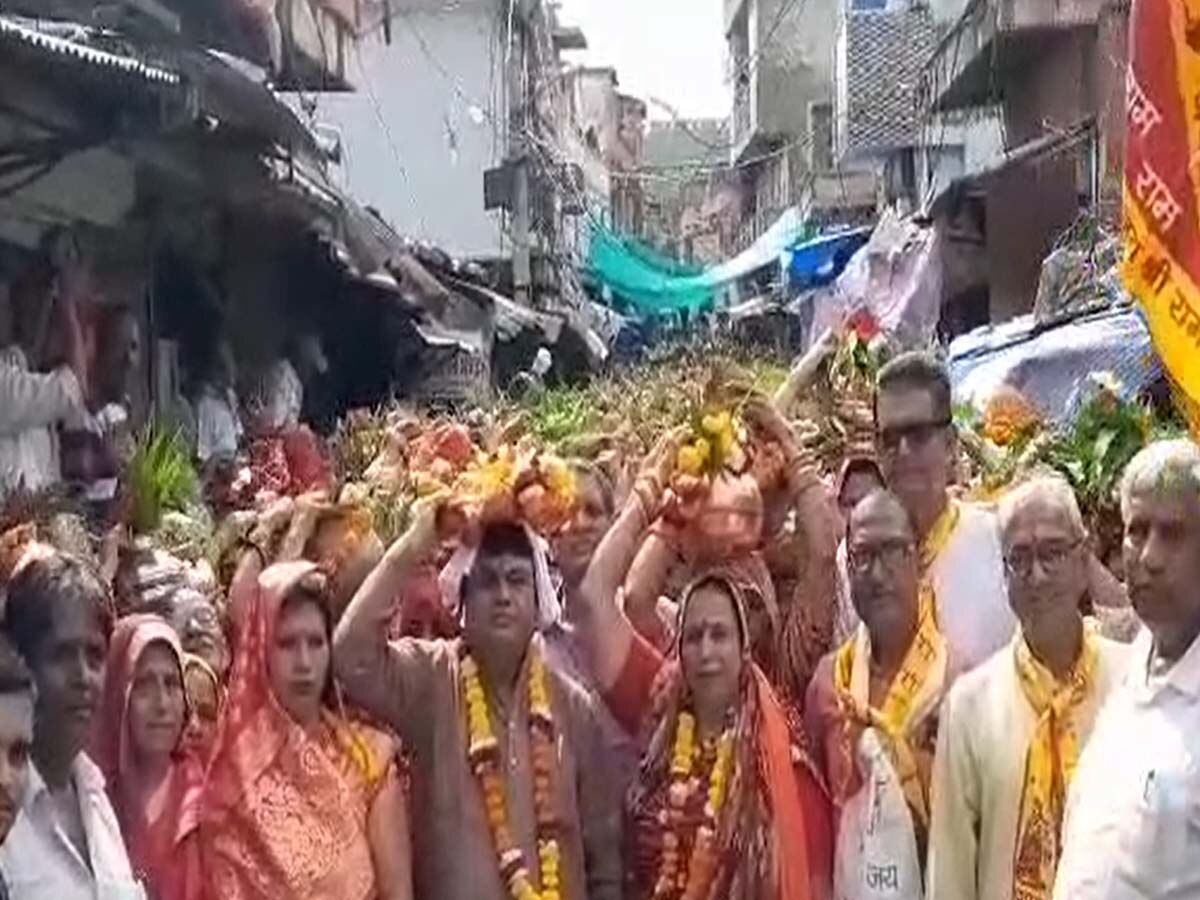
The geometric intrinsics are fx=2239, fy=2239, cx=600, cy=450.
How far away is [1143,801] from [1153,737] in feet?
0.41

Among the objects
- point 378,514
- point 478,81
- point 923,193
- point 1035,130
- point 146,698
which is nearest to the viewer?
point 146,698

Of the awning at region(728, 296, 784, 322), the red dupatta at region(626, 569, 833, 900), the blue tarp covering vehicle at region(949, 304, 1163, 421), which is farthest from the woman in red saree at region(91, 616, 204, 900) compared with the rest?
the awning at region(728, 296, 784, 322)

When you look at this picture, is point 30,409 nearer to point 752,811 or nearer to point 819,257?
point 752,811

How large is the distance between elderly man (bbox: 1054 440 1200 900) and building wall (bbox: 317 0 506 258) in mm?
31082

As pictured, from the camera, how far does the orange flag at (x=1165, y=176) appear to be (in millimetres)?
4617

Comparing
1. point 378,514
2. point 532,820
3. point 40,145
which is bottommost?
point 532,820

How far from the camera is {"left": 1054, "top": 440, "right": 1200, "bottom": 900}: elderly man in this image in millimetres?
4145

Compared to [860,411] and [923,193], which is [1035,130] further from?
[860,411]

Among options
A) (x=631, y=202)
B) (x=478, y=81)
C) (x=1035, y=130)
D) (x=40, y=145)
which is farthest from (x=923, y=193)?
(x=631, y=202)

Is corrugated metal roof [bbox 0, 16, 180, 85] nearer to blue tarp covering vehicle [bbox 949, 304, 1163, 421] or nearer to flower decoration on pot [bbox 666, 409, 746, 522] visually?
flower decoration on pot [bbox 666, 409, 746, 522]

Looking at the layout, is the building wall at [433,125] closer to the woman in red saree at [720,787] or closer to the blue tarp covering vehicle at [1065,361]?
the blue tarp covering vehicle at [1065,361]

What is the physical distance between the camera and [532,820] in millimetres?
5246

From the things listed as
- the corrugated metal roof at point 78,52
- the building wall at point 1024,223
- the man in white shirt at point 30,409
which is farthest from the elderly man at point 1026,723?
the building wall at point 1024,223

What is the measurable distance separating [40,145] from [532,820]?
5671 millimetres
